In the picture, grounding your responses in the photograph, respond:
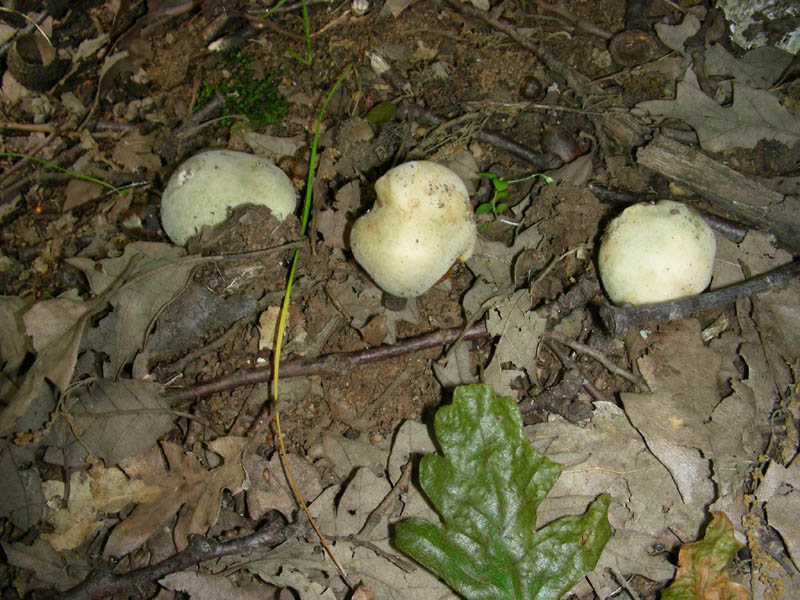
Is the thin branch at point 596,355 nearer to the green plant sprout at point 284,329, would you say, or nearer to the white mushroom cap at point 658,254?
the white mushroom cap at point 658,254

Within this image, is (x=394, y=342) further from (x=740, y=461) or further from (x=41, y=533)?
(x=41, y=533)

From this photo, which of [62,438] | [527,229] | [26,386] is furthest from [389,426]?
[26,386]

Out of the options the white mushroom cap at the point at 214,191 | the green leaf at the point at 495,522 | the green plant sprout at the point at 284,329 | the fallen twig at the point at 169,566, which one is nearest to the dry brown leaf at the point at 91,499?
the fallen twig at the point at 169,566

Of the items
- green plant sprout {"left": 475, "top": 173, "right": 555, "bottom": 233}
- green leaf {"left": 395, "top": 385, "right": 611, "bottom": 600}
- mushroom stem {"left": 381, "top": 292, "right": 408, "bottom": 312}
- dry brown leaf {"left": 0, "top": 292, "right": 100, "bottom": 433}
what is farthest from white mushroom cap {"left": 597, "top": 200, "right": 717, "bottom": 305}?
dry brown leaf {"left": 0, "top": 292, "right": 100, "bottom": 433}

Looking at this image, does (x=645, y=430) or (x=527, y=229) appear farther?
(x=527, y=229)

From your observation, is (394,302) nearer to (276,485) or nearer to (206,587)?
(276,485)

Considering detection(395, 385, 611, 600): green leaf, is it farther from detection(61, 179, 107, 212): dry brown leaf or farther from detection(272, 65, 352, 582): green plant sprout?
detection(61, 179, 107, 212): dry brown leaf
